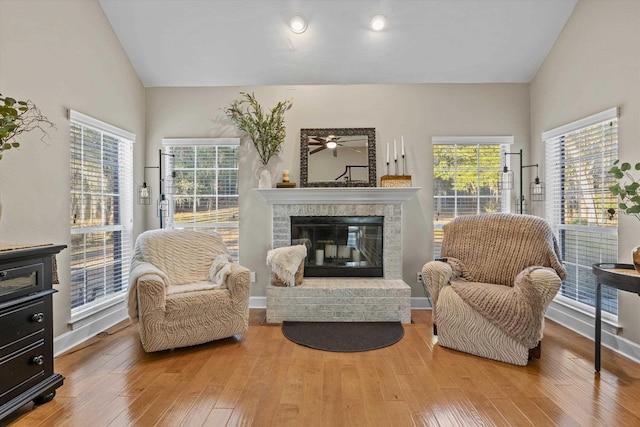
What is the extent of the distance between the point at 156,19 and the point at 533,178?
4212 millimetres

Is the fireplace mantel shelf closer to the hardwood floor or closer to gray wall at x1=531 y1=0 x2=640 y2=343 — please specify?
the hardwood floor

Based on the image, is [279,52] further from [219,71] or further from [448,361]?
[448,361]

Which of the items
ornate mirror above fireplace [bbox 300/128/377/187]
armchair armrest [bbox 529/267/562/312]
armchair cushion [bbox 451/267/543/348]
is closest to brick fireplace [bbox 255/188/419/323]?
ornate mirror above fireplace [bbox 300/128/377/187]

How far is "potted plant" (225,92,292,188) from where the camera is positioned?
371 cm

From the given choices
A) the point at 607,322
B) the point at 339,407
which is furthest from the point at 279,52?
the point at 607,322

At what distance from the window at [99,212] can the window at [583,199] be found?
4300 mm

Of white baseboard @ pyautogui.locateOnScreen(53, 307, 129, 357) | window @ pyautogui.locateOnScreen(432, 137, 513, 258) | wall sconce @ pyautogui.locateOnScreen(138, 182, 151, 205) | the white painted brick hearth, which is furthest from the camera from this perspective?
window @ pyautogui.locateOnScreen(432, 137, 513, 258)

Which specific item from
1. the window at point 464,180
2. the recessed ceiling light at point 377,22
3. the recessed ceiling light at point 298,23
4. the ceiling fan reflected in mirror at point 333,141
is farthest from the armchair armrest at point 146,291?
the recessed ceiling light at point 377,22

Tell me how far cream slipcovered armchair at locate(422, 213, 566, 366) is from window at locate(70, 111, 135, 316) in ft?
9.83

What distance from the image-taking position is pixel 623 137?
2.63 metres

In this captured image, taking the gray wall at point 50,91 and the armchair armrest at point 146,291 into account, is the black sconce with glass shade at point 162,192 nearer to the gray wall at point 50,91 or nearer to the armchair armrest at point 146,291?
the gray wall at point 50,91

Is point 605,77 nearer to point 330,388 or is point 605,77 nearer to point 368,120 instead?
point 368,120

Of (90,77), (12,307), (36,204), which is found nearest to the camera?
(12,307)

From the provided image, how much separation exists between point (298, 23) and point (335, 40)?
410 millimetres
